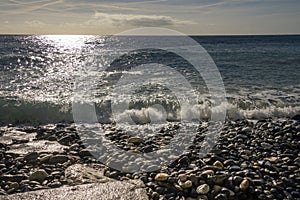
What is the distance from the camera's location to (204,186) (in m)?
3.96

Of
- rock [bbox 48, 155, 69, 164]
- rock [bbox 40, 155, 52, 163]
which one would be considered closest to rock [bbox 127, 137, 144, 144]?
rock [bbox 48, 155, 69, 164]

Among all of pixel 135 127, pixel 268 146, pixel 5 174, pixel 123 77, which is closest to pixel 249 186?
pixel 268 146

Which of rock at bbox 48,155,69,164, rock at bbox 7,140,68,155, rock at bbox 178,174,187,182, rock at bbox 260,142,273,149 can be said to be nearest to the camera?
rock at bbox 178,174,187,182

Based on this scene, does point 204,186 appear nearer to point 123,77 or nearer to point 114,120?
point 114,120

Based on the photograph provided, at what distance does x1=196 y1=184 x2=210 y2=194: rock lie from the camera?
12.8 feet

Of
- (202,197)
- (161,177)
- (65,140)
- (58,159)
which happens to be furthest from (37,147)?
(202,197)

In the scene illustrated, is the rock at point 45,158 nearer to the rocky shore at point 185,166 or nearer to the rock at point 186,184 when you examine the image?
the rocky shore at point 185,166

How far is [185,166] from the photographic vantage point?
15.8ft

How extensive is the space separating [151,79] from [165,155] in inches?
390

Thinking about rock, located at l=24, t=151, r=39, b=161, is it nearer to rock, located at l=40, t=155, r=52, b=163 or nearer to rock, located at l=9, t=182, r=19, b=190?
rock, located at l=40, t=155, r=52, b=163

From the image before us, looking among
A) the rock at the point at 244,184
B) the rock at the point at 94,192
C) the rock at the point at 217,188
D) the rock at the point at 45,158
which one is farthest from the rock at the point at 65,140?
the rock at the point at 244,184

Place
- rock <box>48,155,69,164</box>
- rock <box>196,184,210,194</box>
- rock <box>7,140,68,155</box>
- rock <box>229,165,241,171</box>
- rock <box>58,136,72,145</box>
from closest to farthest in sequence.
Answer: rock <box>196,184,210,194</box> < rock <box>229,165,241,171</box> < rock <box>48,155,69,164</box> < rock <box>7,140,68,155</box> < rock <box>58,136,72,145</box>

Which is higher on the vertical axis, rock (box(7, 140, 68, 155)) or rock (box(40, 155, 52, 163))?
rock (box(40, 155, 52, 163))

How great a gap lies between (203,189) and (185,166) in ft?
3.05
